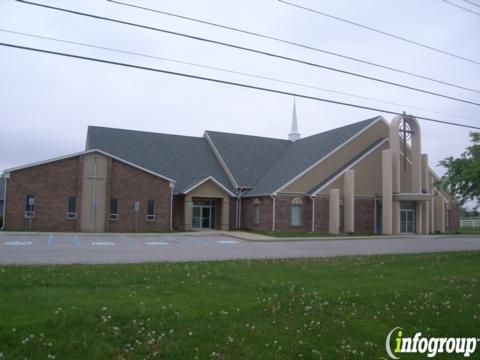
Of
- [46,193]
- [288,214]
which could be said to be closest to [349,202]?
[288,214]

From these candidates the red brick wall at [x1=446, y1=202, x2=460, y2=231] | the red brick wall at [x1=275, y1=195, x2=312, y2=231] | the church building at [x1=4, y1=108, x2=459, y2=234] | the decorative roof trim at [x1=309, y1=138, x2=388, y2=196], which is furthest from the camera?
the red brick wall at [x1=446, y1=202, x2=460, y2=231]

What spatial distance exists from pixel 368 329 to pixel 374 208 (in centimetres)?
3183

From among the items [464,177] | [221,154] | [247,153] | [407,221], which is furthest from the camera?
[247,153]

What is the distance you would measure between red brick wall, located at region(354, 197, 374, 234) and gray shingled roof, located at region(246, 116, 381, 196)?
481cm

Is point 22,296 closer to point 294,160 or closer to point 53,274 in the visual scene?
point 53,274

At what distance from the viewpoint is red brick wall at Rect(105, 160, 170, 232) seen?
3384cm

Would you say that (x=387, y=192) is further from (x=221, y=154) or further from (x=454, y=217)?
(x=221, y=154)

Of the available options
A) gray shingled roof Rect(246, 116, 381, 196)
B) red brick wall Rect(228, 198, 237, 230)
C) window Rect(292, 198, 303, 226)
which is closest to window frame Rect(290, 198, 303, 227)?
window Rect(292, 198, 303, 226)

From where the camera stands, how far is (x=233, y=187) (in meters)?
39.7

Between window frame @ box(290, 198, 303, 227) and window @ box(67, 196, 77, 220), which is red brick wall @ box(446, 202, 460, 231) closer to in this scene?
window frame @ box(290, 198, 303, 227)

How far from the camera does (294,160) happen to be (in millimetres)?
40438

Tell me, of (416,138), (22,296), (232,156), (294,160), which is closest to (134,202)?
(232,156)

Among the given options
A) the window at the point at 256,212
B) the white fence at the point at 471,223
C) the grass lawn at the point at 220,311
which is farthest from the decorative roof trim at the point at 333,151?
the white fence at the point at 471,223

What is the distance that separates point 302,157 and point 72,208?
61.4ft
